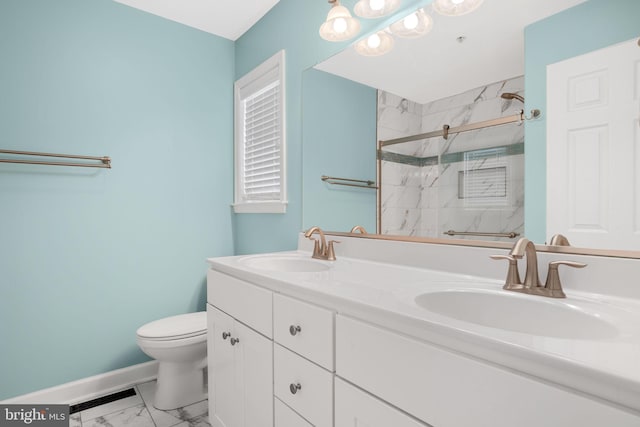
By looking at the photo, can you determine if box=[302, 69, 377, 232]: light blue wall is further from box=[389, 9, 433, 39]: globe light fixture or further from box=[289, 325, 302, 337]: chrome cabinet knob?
box=[289, 325, 302, 337]: chrome cabinet knob

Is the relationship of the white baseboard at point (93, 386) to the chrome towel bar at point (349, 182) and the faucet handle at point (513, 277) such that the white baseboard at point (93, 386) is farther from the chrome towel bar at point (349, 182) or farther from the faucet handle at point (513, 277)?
the faucet handle at point (513, 277)

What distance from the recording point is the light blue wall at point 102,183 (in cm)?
179

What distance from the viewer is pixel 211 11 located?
2166 millimetres

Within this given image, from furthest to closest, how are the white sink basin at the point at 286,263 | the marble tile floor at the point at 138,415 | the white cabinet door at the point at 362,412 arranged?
the marble tile floor at the point at 138,415
the white sink basin at the point at 286,263
the white cabinet door at the point at 362,412

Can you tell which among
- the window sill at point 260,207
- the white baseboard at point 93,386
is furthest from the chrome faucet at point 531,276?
the white baseboard at point 93,386

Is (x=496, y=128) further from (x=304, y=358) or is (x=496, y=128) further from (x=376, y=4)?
(x=304, y=358)

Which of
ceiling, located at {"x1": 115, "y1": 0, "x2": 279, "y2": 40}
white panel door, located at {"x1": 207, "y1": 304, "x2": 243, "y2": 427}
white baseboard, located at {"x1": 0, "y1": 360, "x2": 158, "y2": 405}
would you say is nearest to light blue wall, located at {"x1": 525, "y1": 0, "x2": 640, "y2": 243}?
white panel door, located at {"x1": 207, "y1": 304, "x2": 243, "y2": 427}

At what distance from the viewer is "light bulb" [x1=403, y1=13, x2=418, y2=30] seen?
1.35 metres

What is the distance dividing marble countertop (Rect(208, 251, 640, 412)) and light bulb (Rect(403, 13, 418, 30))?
0.97 meters

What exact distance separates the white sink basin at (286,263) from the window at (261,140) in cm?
44

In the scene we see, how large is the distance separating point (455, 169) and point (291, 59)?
1287 mm

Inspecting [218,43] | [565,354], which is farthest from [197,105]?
[565,354]

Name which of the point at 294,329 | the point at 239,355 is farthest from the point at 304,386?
the point at 239,355

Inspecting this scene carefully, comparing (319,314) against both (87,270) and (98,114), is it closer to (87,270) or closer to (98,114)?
(87,270)
